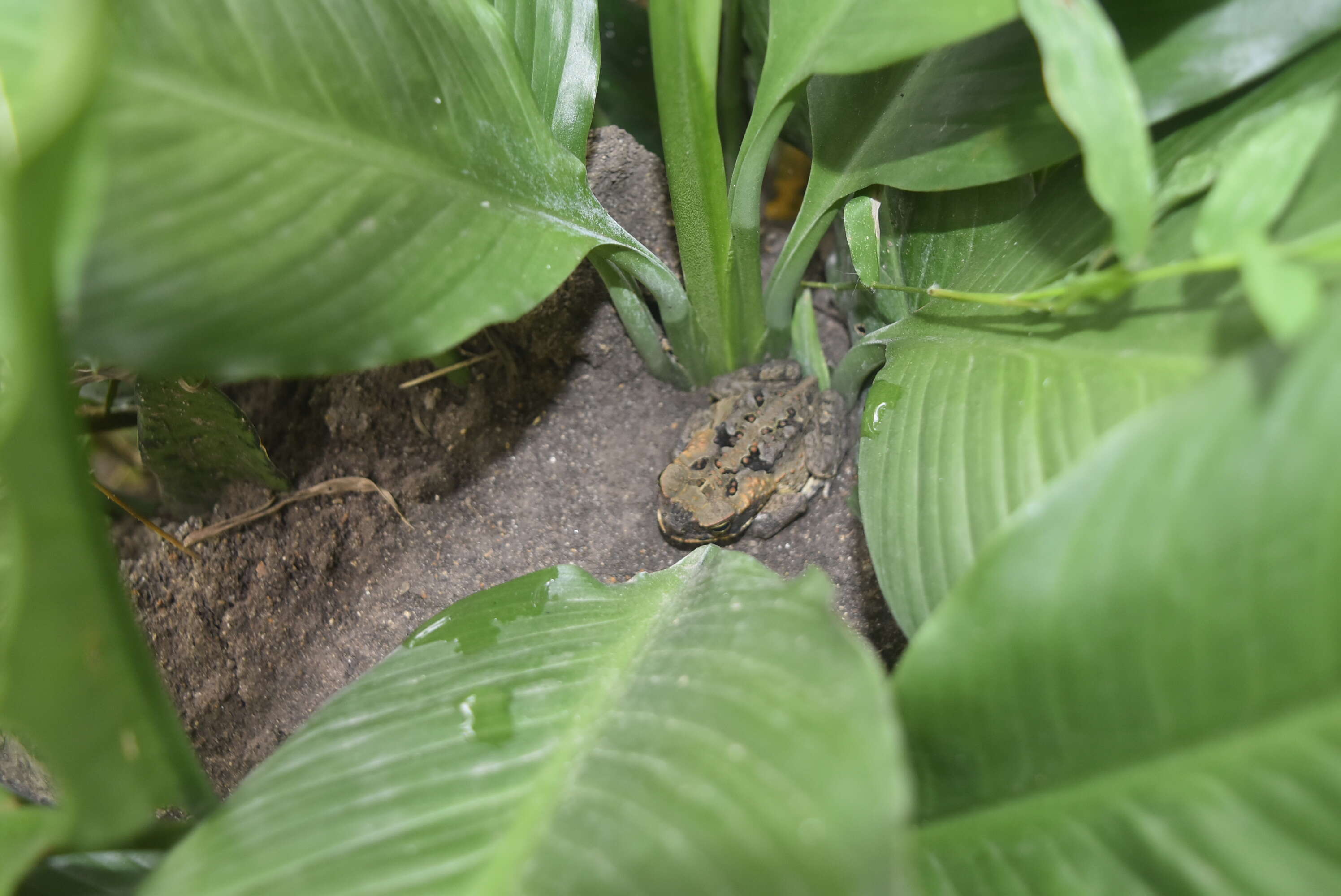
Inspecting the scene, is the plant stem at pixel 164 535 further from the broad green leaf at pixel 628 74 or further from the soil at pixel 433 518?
the broad green leaf at pixel 628 74

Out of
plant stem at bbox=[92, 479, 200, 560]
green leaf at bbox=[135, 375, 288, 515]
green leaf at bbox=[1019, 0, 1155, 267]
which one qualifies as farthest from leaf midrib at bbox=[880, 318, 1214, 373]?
plant stem at bbox=[92, 479, 200, 560]

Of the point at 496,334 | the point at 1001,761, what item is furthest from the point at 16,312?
the point at 496,334

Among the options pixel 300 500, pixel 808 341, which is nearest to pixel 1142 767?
pixel 808 341

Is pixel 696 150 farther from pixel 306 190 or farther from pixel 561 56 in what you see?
pixel 306 190

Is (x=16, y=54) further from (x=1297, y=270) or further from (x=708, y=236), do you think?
(x=1297, y=270)

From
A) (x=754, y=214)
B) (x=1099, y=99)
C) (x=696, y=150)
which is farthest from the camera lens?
(x=754, y=214)

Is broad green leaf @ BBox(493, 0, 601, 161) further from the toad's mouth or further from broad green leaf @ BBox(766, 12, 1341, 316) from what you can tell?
the toad's mouth
